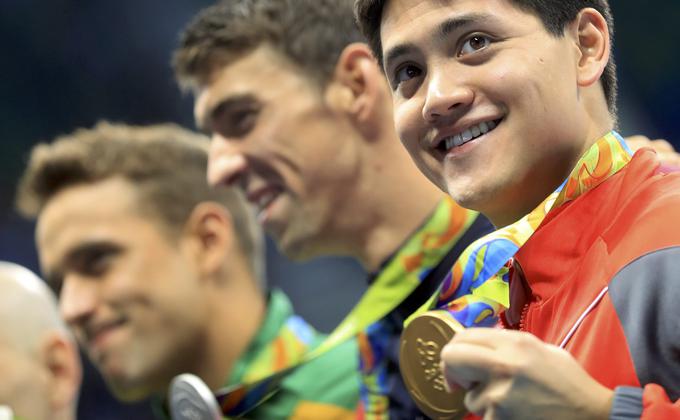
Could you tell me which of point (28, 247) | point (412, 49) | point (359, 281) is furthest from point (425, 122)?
point (28, 247)

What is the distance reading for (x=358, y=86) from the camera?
2.86m

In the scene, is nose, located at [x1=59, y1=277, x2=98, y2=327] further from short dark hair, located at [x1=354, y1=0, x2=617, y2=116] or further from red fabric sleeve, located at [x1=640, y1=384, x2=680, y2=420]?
red fabric sleeve, located at [x1=640, y1=384, x2=680, y2=420]

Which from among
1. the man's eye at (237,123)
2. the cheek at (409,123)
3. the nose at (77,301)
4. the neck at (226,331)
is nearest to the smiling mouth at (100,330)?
the nose at (77,301)

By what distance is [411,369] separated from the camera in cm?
169

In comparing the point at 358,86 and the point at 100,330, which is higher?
the point at 358,86

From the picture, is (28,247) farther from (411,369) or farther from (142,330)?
(411,369)

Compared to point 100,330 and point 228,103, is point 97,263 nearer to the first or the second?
point 100,330

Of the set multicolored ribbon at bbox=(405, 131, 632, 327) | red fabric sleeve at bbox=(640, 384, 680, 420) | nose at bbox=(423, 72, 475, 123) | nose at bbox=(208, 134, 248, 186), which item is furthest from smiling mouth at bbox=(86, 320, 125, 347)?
red fabric sleeve at bbox=(640, 384, 680, 420)

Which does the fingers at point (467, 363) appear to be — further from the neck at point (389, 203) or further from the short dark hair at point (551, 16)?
the neck at point (389, 203)

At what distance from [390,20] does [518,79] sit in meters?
0.24

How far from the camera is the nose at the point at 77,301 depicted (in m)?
3.35

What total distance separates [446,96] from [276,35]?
1543 millimetres

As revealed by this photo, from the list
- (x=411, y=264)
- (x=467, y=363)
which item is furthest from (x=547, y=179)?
(x=411, y=264)

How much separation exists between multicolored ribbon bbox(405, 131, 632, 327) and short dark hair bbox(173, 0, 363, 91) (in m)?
1.29
